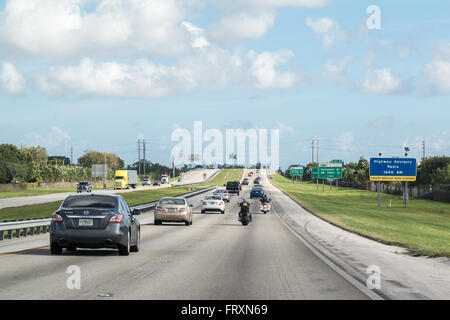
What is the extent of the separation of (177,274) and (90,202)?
16.1 ft

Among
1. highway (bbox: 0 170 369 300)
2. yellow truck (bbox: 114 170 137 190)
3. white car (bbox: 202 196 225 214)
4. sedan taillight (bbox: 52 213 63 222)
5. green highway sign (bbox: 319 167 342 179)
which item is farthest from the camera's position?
yellow truck (bbox: 114 170 137 190)

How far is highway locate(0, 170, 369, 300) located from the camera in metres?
11.2

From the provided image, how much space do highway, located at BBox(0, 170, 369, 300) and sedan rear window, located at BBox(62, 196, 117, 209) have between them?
124cm

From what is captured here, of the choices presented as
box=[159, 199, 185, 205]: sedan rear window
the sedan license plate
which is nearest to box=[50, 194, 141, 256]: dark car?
the sedan license plate

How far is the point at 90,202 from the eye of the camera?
1797cm

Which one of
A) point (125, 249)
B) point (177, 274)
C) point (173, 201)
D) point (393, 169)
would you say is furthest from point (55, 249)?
point (393, 169)

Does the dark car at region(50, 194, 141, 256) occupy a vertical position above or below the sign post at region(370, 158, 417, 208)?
below

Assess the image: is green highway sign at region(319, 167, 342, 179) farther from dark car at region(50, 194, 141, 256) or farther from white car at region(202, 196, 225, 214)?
dark car at region(50, 194, 141, 256)

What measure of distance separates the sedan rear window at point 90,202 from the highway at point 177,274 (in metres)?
1.24

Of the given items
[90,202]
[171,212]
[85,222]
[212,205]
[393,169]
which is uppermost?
[393,169]

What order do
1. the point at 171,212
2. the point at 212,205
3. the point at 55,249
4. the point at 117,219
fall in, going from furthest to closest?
the point at 212,205
the point at 171,212
the point at 55,249
the point at 117,219

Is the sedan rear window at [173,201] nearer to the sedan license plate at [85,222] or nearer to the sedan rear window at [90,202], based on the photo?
the sedan rear window at [90,202]

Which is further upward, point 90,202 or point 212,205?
point 90,202

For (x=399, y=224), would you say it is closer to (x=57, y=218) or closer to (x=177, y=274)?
(x=57, y=218)
